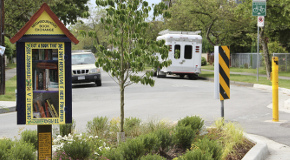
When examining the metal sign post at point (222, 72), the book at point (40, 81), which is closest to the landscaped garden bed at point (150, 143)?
the book at point (40, 81)

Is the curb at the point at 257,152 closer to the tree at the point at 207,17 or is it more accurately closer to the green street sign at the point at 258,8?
the green street sign at the point at 258,8

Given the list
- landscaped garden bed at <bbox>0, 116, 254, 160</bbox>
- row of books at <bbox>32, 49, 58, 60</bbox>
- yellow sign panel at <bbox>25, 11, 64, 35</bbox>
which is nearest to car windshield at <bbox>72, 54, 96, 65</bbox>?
landscaped garden bed at <bbox>0, 116, 254, 160</bbox>

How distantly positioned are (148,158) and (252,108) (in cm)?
961

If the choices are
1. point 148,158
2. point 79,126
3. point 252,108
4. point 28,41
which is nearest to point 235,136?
point 148,158

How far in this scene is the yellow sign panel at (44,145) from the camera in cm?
527

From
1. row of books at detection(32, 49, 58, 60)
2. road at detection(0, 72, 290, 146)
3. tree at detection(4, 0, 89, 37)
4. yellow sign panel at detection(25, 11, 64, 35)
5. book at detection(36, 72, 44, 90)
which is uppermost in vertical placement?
tree at detection(4, 0, 89, 37)

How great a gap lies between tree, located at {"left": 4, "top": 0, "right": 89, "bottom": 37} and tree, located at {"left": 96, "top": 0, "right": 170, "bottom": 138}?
7.13 metres

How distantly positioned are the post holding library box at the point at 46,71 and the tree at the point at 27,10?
8860 mm

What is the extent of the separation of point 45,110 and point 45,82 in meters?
0.32

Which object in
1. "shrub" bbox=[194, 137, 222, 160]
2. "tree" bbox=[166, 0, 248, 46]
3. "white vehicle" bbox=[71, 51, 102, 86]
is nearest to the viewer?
"shrub" bbox=[194, 137, 222, 160]

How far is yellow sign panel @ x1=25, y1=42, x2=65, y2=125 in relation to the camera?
513cm

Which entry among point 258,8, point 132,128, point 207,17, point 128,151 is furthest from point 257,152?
point 207,17

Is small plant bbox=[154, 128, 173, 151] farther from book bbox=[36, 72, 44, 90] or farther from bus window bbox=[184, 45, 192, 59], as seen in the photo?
bus window bbox=[184, 45, 192, 59]

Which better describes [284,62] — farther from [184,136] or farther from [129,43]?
[184,136]
